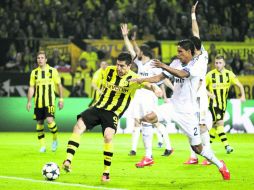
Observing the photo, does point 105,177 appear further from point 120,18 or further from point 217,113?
point 120,18

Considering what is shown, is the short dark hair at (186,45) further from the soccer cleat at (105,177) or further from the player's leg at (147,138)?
the player's leg at (147,138)

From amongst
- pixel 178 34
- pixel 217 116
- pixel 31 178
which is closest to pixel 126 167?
pixel 31 178

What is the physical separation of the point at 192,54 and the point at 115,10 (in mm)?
16638

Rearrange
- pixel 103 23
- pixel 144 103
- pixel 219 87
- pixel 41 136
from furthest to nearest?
1. pixel 103 23
2. pixel 219 87
3. pixel 41 136
4. pixel 144 103

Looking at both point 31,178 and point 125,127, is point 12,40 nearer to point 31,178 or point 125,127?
point 125,127

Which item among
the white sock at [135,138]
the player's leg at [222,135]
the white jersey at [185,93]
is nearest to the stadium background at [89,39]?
the player's leg at [222,135]

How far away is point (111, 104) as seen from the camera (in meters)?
10.5

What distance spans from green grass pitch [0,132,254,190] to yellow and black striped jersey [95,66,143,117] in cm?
111

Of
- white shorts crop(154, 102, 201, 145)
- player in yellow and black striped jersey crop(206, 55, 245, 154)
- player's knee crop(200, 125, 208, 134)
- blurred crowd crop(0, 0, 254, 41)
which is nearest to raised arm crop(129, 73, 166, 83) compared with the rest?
Answer: white shorts crop(154, 102, 201, 145)

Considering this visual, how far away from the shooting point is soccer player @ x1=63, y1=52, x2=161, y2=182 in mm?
10305

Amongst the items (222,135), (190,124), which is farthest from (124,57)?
(222,135)

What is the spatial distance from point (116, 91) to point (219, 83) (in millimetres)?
6472

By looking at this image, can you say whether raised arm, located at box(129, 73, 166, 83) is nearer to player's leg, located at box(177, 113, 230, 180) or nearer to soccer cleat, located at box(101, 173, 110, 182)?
player's leg, located at box(177, 113, 230, 180)

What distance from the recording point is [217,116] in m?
16.3
